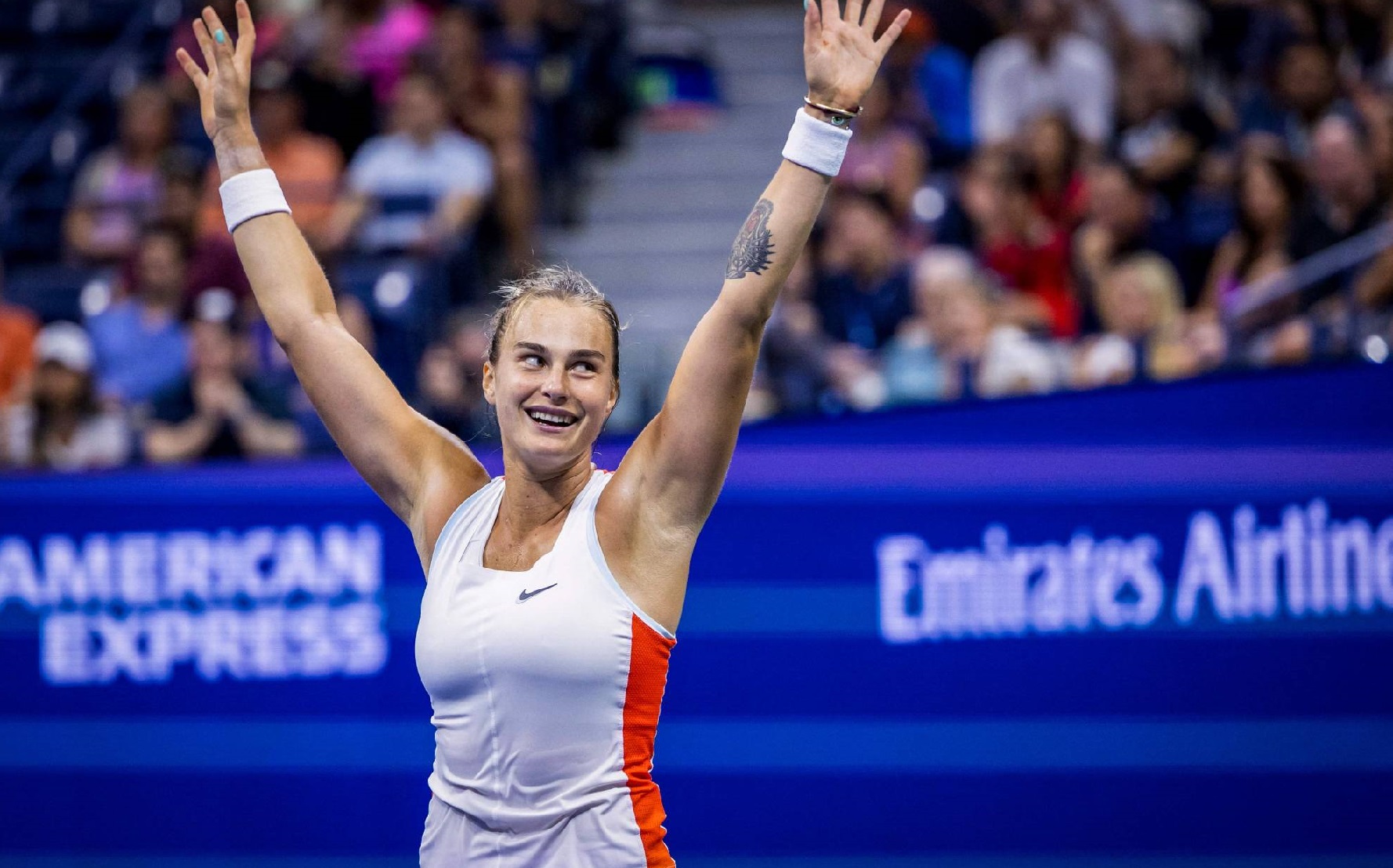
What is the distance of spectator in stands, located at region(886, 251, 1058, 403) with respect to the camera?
17.5 ft

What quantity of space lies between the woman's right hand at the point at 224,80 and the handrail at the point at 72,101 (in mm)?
5824

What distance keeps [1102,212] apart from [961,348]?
102 cm

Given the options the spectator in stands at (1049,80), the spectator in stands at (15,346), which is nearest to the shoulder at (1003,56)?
the spectator in stands at (1049,80)

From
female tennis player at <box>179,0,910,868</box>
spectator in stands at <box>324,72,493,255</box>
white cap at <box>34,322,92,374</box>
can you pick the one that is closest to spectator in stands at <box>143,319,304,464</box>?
white cap at <box>34,322,92,374</box>

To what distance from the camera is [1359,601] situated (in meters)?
5.11

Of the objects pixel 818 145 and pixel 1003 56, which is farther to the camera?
pixel 1003 56

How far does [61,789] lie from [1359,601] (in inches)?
164

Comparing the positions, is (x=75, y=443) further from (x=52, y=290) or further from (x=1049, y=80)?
(x=1049, y=80)

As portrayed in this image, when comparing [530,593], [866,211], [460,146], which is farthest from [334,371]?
[460,146]

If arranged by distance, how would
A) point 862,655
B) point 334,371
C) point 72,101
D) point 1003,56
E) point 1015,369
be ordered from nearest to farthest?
point 334,371
point 862,655
point 1015,369
point 1003,56
point 72,101

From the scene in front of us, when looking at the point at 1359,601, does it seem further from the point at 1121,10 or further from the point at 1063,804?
the point at 1121,10

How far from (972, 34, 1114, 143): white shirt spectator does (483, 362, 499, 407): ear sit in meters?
4.96

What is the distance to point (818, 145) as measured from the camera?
8.09 ft

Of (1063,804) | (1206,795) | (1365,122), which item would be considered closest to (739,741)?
(1063,804)
